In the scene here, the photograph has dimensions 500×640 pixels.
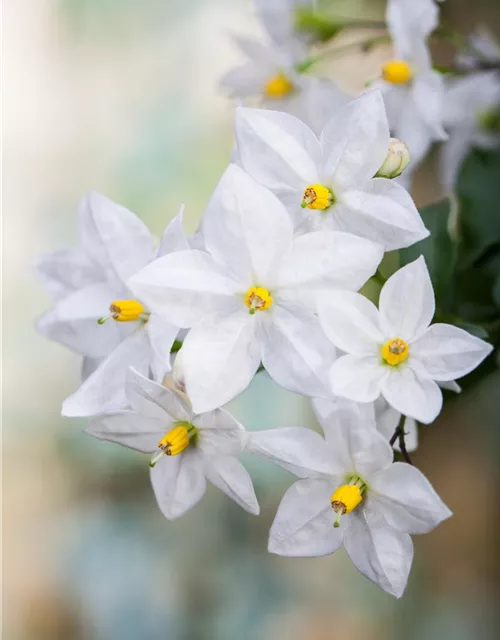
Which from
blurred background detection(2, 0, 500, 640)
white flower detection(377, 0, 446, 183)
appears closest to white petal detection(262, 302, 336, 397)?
white flower detection(377, 0, 446, 183)

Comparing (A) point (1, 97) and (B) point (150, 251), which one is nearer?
(B) point (150, 251)

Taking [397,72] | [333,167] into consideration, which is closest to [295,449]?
[333,167]

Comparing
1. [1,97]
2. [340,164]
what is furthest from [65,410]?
[1,97]

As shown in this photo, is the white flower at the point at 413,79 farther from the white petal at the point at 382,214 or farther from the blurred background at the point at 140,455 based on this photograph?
the blurred background at the point at 140,455

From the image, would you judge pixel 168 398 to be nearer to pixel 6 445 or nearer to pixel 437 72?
pixel 437 72

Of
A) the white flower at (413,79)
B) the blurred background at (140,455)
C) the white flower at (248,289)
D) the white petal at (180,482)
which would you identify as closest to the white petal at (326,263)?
the white flower at (248,289)

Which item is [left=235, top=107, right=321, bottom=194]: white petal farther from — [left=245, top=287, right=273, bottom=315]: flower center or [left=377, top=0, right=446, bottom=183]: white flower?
[left=377, top=0, right=446, bottom=183]: white flower
